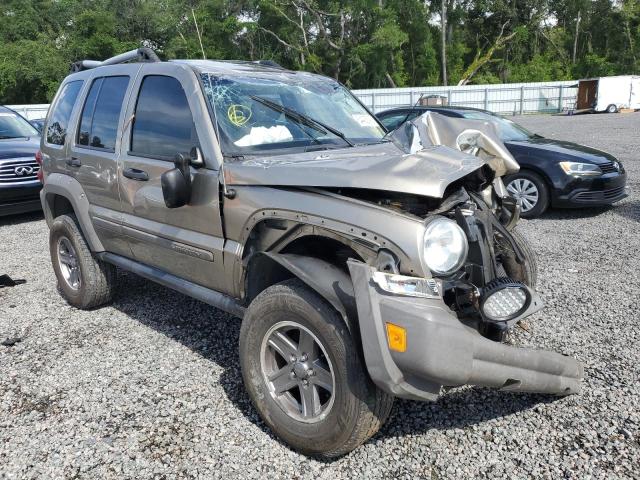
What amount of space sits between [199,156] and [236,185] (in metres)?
0.33

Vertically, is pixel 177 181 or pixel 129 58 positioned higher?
pixel 129 58

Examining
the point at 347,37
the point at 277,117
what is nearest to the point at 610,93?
the point at 347,37

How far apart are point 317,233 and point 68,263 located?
325 cm

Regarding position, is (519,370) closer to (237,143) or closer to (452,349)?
(452,349)

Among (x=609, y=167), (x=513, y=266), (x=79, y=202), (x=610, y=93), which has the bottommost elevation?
(x=610, y=93)

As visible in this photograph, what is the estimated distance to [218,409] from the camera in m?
3.16

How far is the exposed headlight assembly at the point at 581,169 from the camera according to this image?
7.49m

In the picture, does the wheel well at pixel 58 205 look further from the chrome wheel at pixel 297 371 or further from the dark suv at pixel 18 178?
the dark suv at pixel 18 178

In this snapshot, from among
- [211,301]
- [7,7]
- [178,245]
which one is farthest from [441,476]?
[7,7]

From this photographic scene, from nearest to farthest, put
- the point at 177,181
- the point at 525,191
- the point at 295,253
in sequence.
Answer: the point at 295,253 → the point at 177,181 → the point at 525,191

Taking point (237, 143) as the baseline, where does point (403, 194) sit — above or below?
below

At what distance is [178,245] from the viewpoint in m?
3.40

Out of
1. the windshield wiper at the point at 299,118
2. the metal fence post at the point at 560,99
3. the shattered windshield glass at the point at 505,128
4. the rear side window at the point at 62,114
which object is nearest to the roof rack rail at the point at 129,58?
the rear side window at the point at 62,114

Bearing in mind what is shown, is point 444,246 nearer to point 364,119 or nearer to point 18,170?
point 364,119
